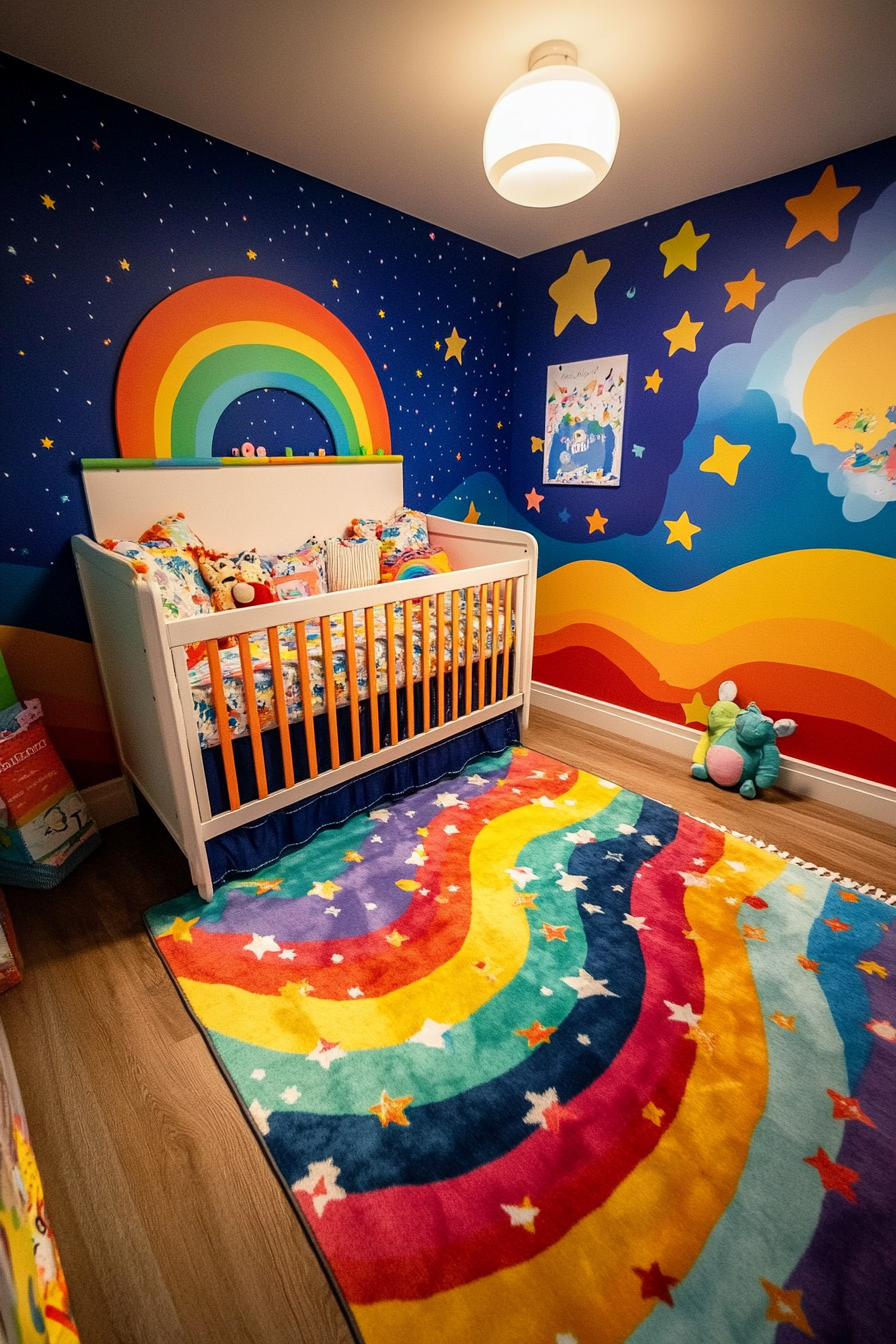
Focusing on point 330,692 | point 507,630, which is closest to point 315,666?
point 330,692

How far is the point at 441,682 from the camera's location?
237 cm

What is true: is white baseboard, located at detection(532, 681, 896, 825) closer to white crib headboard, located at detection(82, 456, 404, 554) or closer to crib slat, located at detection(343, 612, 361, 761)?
white crib headboard, located at detection(82, 456, 404, 554)

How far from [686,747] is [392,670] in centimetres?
158

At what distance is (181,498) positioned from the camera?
2213 millimetres

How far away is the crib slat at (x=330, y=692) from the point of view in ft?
6.23

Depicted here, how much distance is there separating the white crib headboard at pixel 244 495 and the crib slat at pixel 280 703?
2.55 ft

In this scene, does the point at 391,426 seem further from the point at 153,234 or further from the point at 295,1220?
the point at 295,1220

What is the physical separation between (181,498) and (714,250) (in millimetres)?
2337

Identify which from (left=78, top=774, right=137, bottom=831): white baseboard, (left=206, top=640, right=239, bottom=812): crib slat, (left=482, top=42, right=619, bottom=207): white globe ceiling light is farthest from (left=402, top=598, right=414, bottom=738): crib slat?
(left=482, top=42, right=619, bottom=207): white globe ceiling light

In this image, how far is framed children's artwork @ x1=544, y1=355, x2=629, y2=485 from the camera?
2.83 metres

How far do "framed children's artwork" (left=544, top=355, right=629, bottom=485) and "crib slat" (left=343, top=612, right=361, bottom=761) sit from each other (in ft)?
5.48

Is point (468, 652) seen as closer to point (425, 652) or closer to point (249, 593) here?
point (425, 652)

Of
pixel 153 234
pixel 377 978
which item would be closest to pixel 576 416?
pixel 153 234

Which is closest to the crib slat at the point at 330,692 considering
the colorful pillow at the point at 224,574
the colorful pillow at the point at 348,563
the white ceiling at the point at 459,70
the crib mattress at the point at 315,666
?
the crib mattress at the point at 315,666
